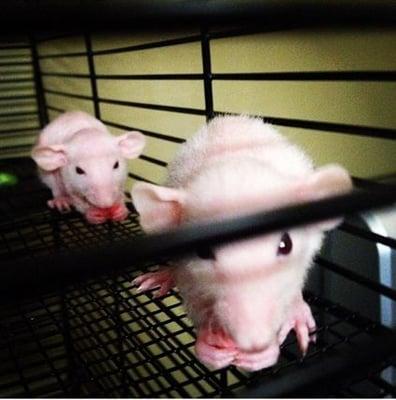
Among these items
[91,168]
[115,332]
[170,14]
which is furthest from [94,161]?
[170,14]

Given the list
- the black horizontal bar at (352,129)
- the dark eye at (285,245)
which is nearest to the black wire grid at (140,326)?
the black horizontal bar at (352,129)

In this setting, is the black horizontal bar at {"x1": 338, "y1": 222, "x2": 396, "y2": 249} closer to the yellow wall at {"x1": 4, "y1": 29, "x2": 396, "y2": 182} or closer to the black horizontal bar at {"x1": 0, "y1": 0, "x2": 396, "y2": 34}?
the black horizontal bar at {"x1": 0, "y1": 0, "x2": 396, "y2": 34}

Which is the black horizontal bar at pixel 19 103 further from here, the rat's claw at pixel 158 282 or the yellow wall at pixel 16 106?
the rat's claw at pixel 158 282

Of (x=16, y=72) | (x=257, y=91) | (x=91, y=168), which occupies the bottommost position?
(x=91, y=168)

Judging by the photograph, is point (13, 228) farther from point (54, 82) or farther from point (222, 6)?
point (222, 6)

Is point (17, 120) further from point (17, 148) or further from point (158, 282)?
point (158, 282)

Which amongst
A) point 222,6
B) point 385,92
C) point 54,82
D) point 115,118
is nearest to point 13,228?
point 115,118

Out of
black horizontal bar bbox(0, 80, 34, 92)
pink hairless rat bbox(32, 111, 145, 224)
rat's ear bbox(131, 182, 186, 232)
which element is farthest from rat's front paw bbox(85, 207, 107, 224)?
black horizontal bar bbox(0, 80, 34, 92)
